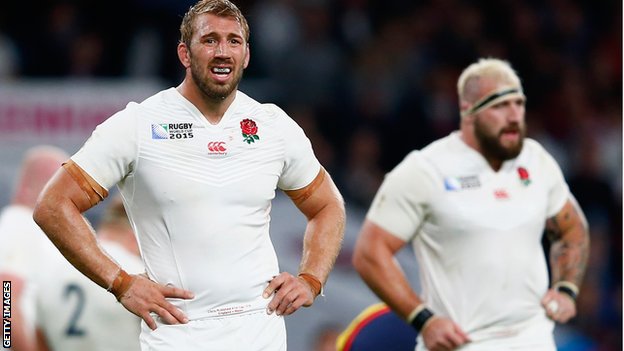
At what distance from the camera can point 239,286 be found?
199 inches

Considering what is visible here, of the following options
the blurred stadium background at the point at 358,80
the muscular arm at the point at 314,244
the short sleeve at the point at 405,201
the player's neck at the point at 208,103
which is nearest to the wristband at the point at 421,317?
the short sleeve at the point at 405,201

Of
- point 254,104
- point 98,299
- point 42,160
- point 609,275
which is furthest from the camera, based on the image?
point 609,275

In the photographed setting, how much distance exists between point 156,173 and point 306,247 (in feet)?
2.38

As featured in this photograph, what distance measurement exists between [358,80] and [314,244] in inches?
290

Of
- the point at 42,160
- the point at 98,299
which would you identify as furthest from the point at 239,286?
the point at 42,160

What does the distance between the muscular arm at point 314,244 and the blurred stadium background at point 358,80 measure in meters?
4.66

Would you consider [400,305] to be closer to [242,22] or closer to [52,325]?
[52,325]

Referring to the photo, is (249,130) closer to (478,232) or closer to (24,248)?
(478,232)

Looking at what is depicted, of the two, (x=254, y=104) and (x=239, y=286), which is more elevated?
(x=254, y=104)

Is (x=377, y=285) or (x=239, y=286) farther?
(x=377, y=285)

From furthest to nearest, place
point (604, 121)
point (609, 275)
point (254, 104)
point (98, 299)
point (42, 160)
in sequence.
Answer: point (604, 121)
point (609, 275)
point (42, 160)
point (98, 299)
point (254, 104)

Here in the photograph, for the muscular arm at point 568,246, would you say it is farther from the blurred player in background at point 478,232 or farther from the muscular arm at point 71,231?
the muscular arm at point 71,231

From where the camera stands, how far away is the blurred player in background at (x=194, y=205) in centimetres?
489

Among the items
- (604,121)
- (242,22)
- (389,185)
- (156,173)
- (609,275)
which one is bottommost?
(609,275)
